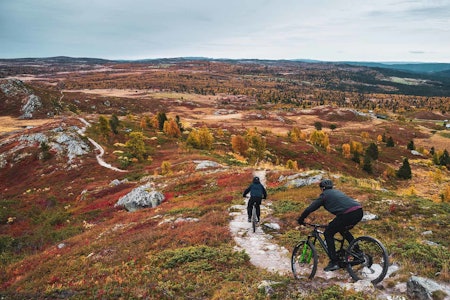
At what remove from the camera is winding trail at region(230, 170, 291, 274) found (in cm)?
1262

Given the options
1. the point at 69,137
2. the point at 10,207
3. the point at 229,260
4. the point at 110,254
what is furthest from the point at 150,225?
the point at 69,137

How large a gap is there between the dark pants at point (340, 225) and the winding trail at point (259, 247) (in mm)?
2451

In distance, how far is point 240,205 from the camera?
22.9 metres

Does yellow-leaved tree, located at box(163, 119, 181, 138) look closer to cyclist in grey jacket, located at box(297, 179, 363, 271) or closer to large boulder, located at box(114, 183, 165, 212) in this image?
large boulder, located at box(114, 183, 165, 212)

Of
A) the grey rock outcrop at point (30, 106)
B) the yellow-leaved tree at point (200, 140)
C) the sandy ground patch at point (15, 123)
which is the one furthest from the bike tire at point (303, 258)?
the grey rock outcrop at point (30, 106)

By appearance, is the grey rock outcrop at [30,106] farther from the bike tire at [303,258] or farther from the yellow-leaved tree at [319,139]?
the bike tire at [303,258]

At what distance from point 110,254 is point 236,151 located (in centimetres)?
6254

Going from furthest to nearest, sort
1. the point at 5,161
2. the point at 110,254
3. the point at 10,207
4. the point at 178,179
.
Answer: the point at 5,161 < the point at 10,207 < the point at 178,179 < the point at 110,254

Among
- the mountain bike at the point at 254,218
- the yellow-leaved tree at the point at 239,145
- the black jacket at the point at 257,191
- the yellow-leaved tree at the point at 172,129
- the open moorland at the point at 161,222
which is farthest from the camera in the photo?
the yellow-leaved tree at the point at 172,129

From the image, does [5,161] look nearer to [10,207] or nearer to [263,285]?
[10,207]

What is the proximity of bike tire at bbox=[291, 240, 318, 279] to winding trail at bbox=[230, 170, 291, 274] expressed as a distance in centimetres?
62

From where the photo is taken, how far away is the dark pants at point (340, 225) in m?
9.27

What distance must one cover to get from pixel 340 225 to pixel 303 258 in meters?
2.40

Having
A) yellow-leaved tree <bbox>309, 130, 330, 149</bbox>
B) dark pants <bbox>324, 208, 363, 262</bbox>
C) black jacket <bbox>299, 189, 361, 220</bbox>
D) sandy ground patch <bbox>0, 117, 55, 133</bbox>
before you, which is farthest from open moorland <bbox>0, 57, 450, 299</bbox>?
yellow-leaved tree <bbox>309, 130, 330, 149</bbox>
